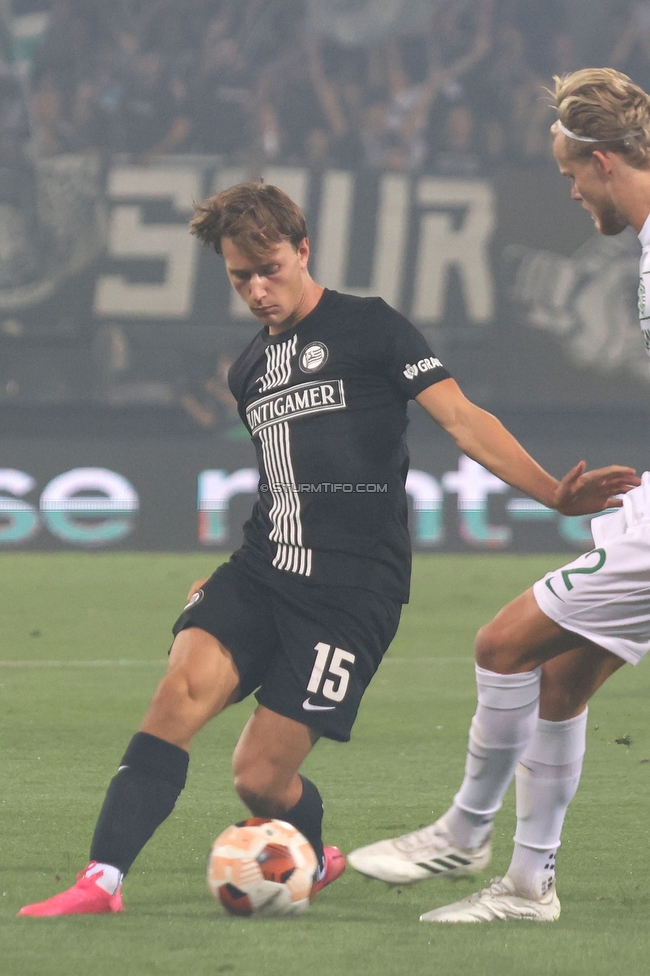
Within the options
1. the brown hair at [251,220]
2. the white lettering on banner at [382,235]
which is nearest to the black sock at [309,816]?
the brown hair at [251,220]

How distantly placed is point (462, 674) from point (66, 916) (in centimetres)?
420

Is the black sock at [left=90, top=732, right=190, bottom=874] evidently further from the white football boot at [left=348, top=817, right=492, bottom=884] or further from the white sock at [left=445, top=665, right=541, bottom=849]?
the white sock at [left=445, top=665, right=541, bottom=849]

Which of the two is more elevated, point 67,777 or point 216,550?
point 67,777

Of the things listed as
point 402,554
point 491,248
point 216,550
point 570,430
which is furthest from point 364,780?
point 491,248

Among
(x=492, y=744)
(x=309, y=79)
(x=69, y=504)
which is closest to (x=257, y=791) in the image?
(x=492, y=744)

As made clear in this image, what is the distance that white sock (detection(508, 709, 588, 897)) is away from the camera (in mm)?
3266

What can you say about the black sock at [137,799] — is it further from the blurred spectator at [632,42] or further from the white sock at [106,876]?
the blurred spectator at [632,42]

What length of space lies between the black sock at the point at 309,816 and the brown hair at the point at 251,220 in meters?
1.22

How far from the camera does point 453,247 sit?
1378cm

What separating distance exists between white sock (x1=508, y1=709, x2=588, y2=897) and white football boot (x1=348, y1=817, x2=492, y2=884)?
0.29 feet

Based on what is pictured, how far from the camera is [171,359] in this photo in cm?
1347

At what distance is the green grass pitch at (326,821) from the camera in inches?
111

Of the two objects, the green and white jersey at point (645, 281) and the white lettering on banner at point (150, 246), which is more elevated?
the green and white jersey at point (645, 281)

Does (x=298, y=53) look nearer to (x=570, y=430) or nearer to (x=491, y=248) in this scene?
(x=491, y=248)
